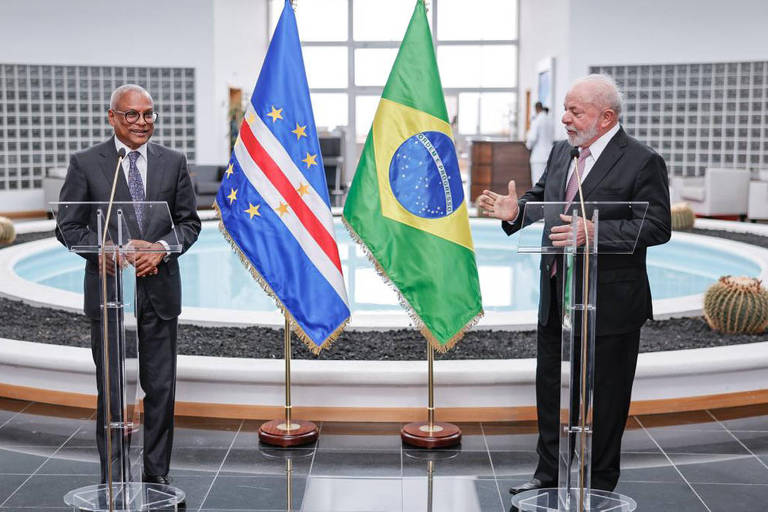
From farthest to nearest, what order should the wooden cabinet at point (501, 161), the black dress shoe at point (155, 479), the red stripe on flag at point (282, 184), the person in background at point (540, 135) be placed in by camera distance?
the wooden cabinet at point (501, 161) → the person in background at point (540, 135) → the red stripe on flag at point (282, 184) → the black dress shoe at point (155, 479)

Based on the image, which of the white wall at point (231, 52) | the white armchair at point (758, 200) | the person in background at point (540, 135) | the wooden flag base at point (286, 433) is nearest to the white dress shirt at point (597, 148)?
the wooden flag base at point (286, 433)

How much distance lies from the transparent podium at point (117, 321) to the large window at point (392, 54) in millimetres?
19061

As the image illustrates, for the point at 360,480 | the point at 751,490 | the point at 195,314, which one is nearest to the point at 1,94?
the point at 195,314

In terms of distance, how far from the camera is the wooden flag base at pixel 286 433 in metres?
4.27

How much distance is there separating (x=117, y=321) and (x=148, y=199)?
563 mm

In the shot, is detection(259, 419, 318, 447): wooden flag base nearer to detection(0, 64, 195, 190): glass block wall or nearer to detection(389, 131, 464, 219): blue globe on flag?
detection(389, 131, 464, 219): blue globe on flag

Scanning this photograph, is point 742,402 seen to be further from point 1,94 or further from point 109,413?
point 1,94

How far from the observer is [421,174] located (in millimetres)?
4148

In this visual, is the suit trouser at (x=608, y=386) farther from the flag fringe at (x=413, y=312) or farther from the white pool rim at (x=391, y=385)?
the white pool rim at (x=391, y=385)

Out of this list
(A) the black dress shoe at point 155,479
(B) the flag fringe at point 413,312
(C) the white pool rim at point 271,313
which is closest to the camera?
(A) the black dress shoe at point 155,479

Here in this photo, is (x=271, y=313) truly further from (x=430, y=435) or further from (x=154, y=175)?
(x=154, y=175)

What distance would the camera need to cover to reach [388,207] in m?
4.16

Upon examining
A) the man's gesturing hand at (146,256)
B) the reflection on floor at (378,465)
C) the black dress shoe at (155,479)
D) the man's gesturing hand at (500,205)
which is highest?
the man's gesturing hand at (500,205)

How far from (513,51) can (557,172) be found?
19277 mm
